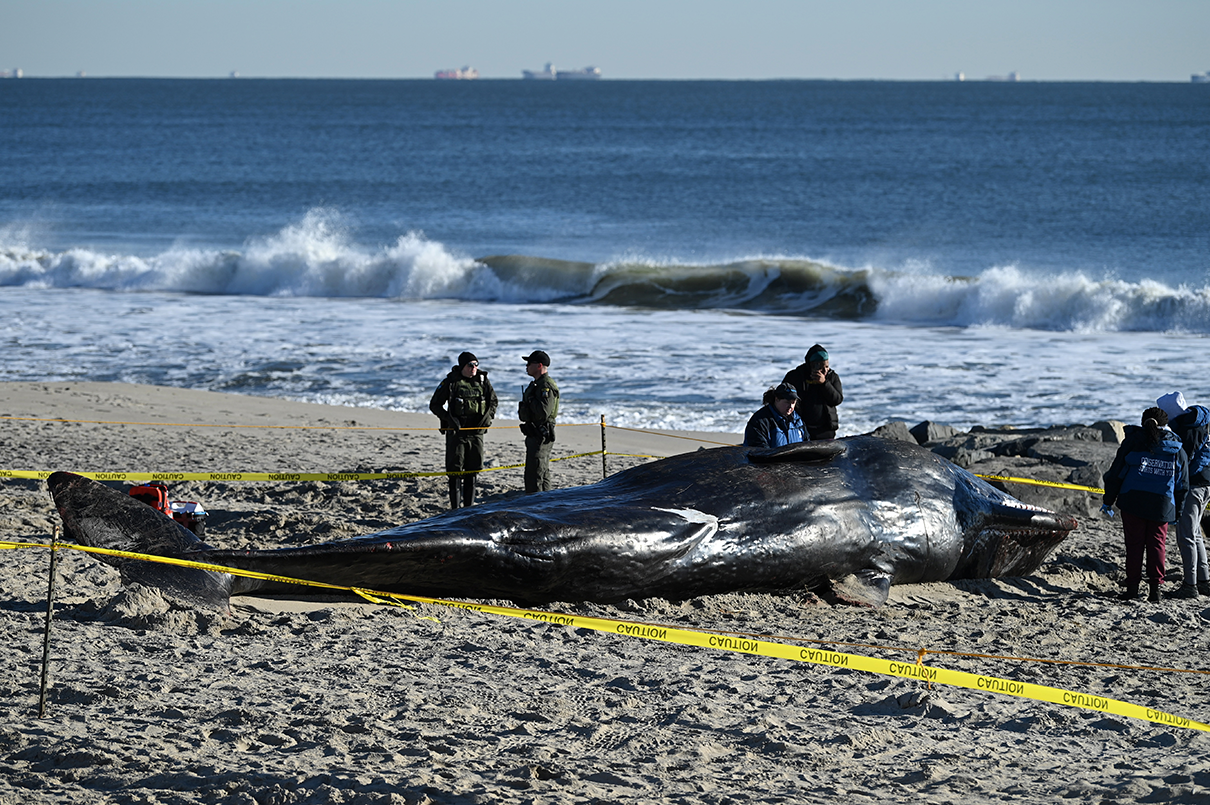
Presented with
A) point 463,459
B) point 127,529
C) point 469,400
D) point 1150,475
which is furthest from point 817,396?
point 127,529

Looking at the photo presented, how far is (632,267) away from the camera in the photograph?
35562mm

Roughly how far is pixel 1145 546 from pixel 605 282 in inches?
1011

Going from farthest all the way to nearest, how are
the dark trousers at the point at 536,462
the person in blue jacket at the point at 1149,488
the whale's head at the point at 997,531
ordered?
the dark trousers at the point at 536,462 < the whale's head at the point at 997,531 < the person in blue jacket at the point at 1149,488

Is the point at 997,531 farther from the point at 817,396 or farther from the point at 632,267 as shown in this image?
the point at 632,267

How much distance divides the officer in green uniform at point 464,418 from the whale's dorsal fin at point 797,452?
3452 millimetres

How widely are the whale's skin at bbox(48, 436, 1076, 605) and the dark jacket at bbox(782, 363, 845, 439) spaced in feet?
4.62

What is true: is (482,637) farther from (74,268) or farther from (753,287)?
(74,268)

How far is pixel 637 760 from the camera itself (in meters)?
5.61

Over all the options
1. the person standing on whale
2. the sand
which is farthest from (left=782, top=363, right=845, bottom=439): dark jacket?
the sand

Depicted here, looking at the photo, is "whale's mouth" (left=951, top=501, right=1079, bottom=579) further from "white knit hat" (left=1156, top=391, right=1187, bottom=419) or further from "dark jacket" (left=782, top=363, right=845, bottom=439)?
"dark jacket" (left=782, top=363, right=845, bottom=439)

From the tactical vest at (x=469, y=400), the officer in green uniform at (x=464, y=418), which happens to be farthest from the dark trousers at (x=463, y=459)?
the tactical vest at (x=469, y=400)

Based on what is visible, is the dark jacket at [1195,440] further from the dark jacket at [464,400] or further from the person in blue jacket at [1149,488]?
Answer: the dark jacket at [464,400]

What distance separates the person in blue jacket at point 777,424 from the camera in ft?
31.4

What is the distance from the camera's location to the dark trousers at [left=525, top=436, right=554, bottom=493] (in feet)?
37.1
